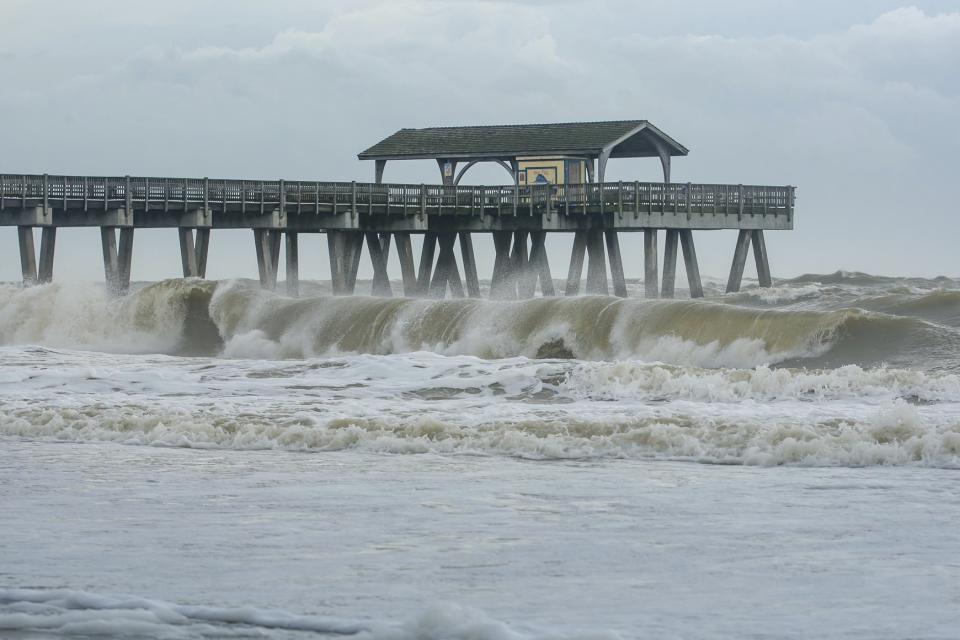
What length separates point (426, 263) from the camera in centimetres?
4459

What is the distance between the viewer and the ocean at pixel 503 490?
805 centimetres

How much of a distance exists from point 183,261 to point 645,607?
32.2m

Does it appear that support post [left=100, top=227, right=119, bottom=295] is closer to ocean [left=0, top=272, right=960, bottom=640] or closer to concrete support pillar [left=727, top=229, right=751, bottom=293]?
ocean [left=0, top=272, right=960, bottom=640]

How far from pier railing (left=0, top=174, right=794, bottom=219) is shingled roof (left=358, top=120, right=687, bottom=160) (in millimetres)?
3006

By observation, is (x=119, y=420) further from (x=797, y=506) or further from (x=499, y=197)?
(x=499, y=197)

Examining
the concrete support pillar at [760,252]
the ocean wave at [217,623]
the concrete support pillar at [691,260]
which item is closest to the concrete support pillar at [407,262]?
the concrete support pillar at [691,260]

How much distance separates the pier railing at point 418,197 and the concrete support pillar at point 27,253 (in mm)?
1387

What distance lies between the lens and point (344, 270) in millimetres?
42625

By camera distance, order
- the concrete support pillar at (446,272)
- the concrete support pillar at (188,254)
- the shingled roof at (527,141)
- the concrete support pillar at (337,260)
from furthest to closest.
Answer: the shingled roof at (527,141)
the concrete support pillar at (446,272)
the concrete support pillar at (337,260)
the concrete support pillar at (188,254)

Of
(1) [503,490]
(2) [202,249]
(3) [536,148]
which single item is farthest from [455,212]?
(1) [503,490]

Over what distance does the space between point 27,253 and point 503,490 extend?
27.1 metres

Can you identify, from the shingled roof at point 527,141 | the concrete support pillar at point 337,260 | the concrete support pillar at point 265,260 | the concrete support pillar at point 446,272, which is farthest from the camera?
the shingled roof at point 527,141

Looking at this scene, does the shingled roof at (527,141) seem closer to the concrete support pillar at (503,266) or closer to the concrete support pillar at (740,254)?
the concrete support pillar at (503,266)

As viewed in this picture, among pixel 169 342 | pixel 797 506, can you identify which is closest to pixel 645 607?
pixel 797 506
